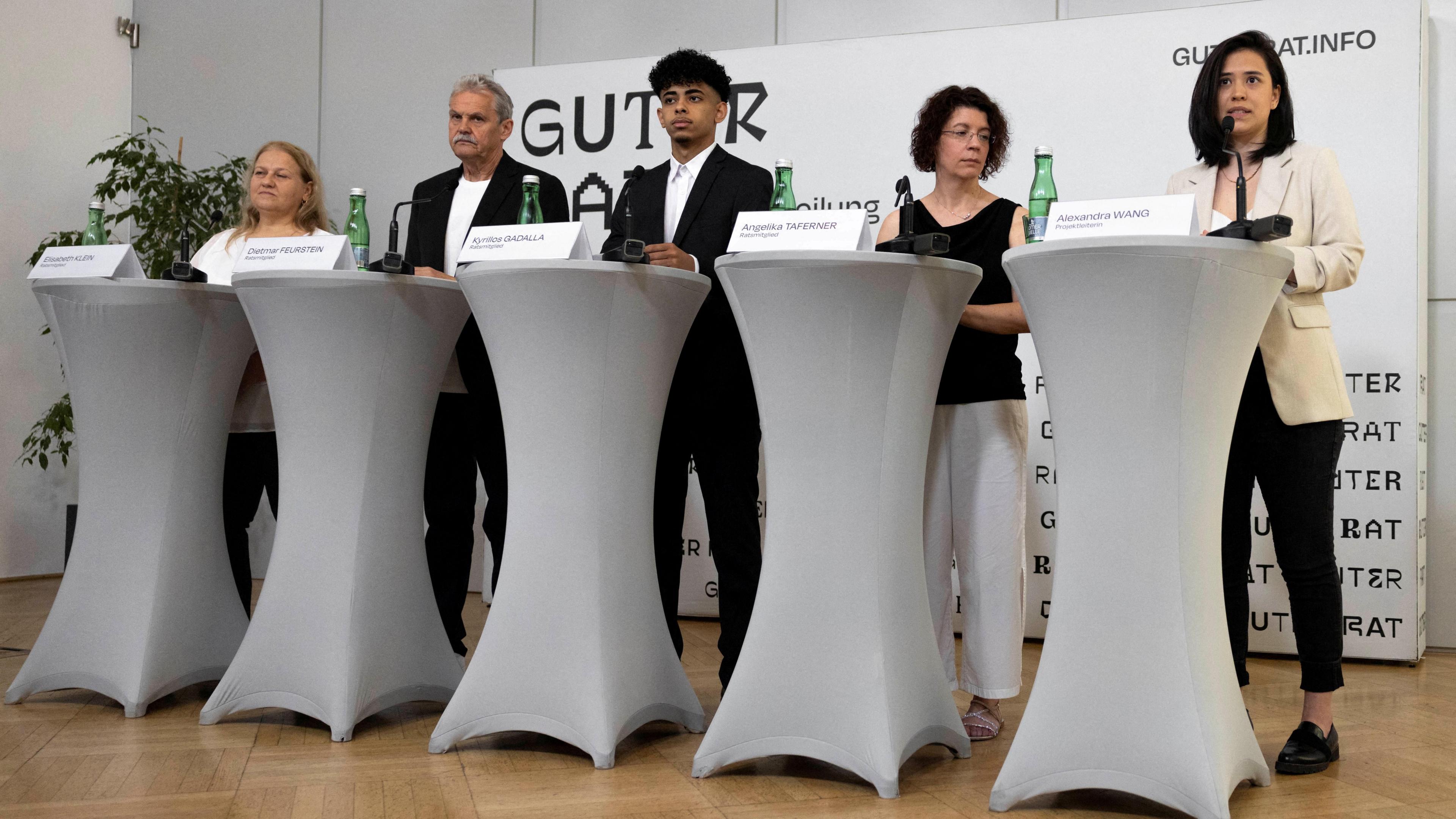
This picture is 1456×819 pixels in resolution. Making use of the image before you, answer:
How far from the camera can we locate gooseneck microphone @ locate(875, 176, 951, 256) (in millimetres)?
1894

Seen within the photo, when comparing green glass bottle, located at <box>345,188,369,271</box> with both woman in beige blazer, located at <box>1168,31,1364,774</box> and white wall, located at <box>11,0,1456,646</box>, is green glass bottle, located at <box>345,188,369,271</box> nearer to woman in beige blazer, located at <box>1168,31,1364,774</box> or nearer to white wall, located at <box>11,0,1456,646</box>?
woman in beige blazer, located at <box>1168,31,1364,774</box>

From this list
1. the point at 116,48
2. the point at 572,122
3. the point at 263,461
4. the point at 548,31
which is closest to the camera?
the point at 263,461

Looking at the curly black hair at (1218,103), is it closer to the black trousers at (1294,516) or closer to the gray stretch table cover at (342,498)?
the black trousers at (1294,516)

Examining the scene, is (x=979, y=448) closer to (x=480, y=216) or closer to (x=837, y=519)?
(x=837, y=519)

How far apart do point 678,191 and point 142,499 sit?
1.43 m

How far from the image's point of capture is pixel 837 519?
203cm

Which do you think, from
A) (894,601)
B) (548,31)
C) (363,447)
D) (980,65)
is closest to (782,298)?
(894,601)

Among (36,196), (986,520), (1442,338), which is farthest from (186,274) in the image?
(1442,338)

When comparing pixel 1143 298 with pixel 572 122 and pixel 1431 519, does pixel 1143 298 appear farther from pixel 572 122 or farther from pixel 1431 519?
pixel 572 122

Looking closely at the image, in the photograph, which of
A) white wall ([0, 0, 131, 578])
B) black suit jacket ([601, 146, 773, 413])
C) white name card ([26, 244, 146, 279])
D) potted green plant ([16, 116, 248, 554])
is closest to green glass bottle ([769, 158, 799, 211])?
black suit jacket ([601, 146, 773, 413])

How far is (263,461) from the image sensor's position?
2992 millimetres

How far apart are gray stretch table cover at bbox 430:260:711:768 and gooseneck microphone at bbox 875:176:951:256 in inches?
17.2

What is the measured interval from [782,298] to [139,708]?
1.71m

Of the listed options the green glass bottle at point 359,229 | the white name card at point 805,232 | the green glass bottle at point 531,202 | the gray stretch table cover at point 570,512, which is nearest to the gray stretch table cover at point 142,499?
the green glass bottle at point 359,229
